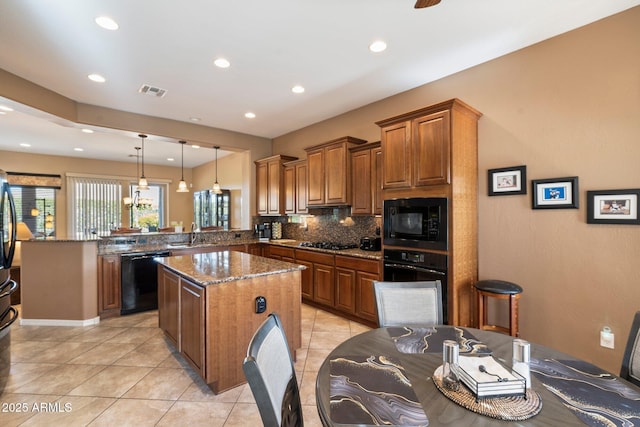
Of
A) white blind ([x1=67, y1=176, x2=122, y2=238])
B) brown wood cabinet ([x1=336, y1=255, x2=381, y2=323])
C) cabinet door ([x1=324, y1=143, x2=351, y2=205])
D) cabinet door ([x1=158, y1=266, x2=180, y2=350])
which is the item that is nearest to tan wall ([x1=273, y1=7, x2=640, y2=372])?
brown wood cabinet ([x1=336, y1=255, x2=381, y2=323])

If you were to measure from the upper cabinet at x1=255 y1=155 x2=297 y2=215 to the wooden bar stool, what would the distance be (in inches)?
139

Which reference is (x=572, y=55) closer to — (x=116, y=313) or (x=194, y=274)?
(x=194, y=274)

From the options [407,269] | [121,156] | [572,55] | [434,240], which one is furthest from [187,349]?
[121,156]

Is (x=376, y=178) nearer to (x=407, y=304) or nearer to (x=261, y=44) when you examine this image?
(x=261, y=44)

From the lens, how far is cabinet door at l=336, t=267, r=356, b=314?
373cm

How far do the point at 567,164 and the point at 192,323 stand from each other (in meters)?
3.47

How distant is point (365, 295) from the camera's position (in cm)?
358

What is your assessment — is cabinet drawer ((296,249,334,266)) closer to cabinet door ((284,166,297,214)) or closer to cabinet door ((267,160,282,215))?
cabinet door ((284,166,297,214))

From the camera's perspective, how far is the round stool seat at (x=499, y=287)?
8.19 feet

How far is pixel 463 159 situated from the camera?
2865 millimetres

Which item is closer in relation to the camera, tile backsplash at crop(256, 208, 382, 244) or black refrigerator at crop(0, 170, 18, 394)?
black refrigerator at crop(0, 170, 18, 394)

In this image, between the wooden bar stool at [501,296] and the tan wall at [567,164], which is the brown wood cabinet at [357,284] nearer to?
the wooden bar stool at [501,296]

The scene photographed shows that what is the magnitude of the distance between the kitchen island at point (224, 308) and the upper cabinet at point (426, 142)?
1549 mm

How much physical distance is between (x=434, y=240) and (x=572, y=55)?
6.46ft
